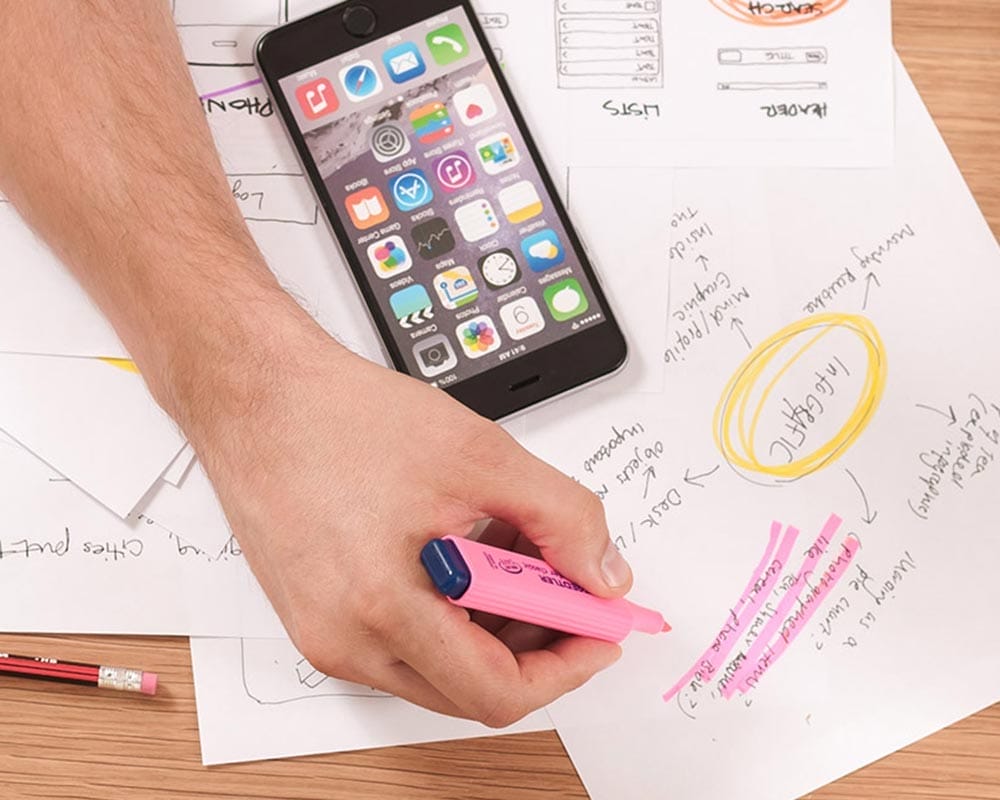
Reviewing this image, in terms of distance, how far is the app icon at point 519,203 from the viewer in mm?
737

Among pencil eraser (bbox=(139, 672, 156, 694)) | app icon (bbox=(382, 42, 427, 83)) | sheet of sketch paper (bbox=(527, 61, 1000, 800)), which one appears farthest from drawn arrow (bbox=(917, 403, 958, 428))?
pencil eraser (bbox=(139, 672, 156, 694))

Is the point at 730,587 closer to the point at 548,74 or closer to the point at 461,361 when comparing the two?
the point at 461,361

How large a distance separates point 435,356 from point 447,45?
0.19 m

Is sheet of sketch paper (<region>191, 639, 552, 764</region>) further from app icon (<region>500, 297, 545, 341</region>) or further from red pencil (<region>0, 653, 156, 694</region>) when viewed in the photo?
app icon (<region>500, 297, 545, 341</region>)

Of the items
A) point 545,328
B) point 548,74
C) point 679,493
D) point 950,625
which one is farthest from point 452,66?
point 950,625

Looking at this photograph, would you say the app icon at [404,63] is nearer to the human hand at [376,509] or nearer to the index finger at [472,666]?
the human hand at [376,509]

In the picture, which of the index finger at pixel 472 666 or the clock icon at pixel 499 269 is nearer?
the index finger at pixel 472 666

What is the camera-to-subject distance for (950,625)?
73cm

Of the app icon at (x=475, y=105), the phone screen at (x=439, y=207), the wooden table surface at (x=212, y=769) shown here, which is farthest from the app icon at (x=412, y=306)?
the wooden table surface at (x=212, y=769)

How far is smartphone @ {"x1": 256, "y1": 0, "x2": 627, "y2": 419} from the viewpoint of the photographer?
0.73m

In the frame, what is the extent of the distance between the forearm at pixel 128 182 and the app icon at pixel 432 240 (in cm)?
11

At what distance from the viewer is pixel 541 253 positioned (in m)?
0.73

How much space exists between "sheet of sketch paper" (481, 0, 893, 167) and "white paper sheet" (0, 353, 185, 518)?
303 millimetres

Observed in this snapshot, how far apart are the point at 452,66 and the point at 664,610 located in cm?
36
